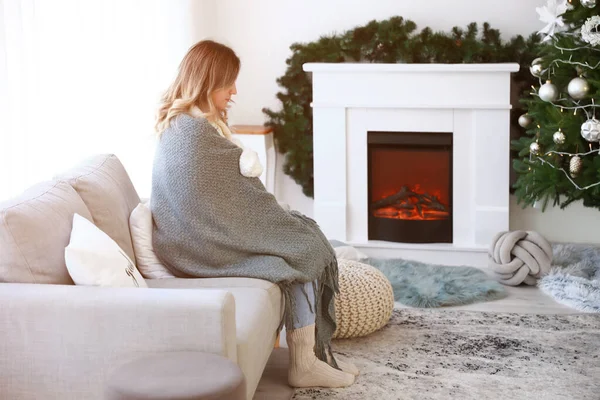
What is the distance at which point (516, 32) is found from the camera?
5047mm

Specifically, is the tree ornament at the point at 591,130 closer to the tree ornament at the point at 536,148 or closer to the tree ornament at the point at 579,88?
the tree ornament at the point at 579,88

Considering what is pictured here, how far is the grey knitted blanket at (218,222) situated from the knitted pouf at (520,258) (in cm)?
158

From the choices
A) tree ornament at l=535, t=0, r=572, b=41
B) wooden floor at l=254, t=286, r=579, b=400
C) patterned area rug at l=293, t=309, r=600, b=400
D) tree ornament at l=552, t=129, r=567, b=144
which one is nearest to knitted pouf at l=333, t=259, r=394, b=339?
patterned area rug at l=293, t=309, r=600, b=400

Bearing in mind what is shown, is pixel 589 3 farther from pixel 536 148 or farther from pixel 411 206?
pixel 411 206

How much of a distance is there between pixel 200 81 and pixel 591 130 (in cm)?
195

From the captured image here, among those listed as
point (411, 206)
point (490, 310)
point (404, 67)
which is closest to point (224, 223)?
point (490, 310)

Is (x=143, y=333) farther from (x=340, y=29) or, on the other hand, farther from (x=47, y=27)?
(x=340, y=29)

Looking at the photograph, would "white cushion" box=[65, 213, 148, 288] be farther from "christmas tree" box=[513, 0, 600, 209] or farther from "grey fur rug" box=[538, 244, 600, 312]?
"christmas tree" box=[513, 0, 600, 209]

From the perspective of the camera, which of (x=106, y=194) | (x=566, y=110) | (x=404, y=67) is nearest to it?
(x=106, y=194)

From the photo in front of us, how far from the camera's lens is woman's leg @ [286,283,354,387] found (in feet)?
10.3

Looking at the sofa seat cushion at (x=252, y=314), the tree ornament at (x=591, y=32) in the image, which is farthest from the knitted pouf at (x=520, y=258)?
the sofa seat cushion at (x=252, y=314)

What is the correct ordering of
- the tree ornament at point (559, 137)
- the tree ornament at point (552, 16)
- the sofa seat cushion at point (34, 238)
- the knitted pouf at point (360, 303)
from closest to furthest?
the sofa seat cushion at point (34, 238) → the knitted pouf at point (360, 303) → the tree ornament at point (559, 137) → the tree ornament at point (552, 16)

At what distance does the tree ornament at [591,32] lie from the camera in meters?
4.13

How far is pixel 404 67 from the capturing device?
4.86 m
